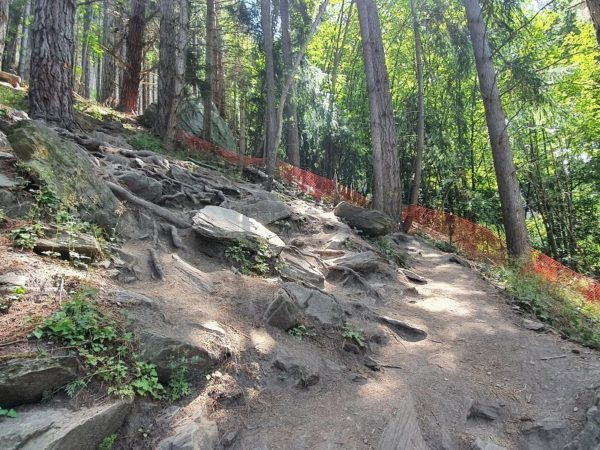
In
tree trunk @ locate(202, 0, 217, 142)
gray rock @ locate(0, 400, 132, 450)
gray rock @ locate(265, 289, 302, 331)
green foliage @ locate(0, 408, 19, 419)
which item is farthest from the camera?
tree trunk @ locate(202, 0, 217, 142)

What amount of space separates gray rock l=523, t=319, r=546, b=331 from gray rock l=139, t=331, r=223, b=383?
16.2ft

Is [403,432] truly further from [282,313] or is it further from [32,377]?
[32,377]

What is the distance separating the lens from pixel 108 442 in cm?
261

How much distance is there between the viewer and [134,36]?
45.1 ft

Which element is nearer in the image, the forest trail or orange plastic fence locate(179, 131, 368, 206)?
the forest trail

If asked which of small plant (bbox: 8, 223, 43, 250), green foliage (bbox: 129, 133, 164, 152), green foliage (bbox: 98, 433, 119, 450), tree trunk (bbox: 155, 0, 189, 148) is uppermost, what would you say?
tree trunk (bbox: 155, 0, 189, 148)

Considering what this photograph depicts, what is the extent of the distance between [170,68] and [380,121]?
20.0 feet

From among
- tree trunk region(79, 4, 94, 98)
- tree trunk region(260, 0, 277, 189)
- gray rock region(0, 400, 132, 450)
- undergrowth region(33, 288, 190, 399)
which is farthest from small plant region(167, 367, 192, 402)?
tree trunk region(79, 4, 94, 98)

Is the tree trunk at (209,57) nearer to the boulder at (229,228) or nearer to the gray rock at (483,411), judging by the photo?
the boulder at (229,228)

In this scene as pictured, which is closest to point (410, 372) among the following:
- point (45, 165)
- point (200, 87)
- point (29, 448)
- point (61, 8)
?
point (29, 448)

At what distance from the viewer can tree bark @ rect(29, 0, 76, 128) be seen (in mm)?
7078

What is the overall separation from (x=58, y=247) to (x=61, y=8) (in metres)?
5.45

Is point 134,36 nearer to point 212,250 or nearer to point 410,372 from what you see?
point 212,250

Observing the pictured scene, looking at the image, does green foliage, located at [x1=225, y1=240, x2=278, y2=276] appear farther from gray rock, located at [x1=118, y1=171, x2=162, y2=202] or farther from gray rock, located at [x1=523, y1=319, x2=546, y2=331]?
gray rock, located at [x1=523, y1=319, x2=546, y2=331]
